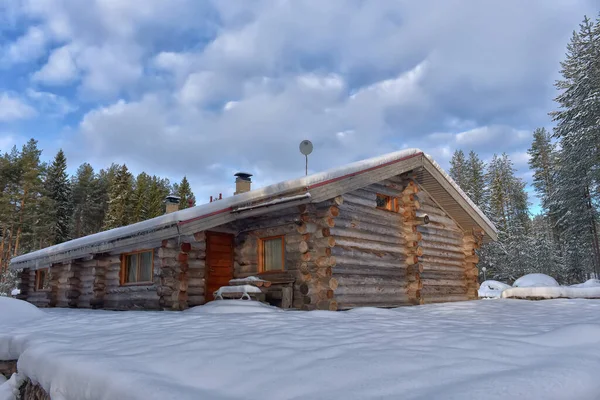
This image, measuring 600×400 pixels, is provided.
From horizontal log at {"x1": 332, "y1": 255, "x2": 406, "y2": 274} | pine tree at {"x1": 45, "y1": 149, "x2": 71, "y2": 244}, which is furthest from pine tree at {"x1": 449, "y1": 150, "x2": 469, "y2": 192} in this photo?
pine tree at {"x1": 45, "y1": 149, "x2": 71, "y2": 244}

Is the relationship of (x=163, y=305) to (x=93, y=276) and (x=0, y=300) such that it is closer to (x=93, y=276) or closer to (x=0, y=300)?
(x=0, y=300)

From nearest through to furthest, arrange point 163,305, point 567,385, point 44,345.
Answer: point 567,385 → point 44,345 → point 163,305

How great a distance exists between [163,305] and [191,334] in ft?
19.7

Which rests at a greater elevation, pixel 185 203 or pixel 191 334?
pixel 185 203

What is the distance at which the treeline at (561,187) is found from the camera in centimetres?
2520

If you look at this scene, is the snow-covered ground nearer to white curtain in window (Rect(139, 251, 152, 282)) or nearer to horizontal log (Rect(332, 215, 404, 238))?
horizontal log (Rect(332, 215, 404, 238))

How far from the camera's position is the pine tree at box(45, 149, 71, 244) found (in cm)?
3841

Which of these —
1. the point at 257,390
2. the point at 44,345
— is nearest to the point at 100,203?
the point at 44,345

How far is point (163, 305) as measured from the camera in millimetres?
10820

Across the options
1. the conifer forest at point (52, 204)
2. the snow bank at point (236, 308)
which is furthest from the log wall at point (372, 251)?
the conifer forest at point (52, 204)

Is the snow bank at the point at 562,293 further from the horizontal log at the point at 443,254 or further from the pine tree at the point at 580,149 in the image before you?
the pine tree at the point at 580,149

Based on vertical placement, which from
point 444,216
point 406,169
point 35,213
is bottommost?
point 444,216

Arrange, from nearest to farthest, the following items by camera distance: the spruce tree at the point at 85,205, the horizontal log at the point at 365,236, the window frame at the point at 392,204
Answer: the horizontal log at the point at 365,236 → the window frame at the point at 392,204 → the spruce tree at the point at 85,205

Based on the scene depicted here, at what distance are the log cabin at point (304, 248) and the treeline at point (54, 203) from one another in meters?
21.6
